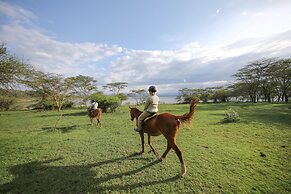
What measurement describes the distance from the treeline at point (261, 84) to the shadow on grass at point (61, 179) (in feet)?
94.4

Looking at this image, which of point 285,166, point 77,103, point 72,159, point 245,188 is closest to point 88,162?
point 72,159

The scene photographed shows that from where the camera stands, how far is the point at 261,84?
33.1m

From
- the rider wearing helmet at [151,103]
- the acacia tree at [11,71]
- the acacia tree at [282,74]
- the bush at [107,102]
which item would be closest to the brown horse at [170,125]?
the rider wearing helmet at [151,103]

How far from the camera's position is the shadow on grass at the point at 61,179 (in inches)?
142

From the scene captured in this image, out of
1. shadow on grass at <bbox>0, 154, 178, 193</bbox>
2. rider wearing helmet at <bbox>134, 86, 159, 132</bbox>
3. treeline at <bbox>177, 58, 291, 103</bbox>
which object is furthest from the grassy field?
treeline at <bbox>177, 58, 291, 103</bbox>

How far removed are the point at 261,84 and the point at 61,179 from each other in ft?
133

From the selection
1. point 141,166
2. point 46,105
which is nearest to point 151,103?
point 141,166

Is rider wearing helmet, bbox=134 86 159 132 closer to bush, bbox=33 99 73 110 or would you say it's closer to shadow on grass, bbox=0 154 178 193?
shadow on grass, bbox=0 154 178 193

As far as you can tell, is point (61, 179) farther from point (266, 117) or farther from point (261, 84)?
point (261, 84)

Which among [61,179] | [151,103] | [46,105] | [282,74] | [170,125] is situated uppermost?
[282,74]

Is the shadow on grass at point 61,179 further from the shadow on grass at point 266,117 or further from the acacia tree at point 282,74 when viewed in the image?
the acacia tree at point 282,74

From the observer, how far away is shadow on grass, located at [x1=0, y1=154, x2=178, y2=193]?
11.8ft

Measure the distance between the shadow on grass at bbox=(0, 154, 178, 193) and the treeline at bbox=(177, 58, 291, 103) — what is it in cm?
2878

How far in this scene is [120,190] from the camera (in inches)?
138
